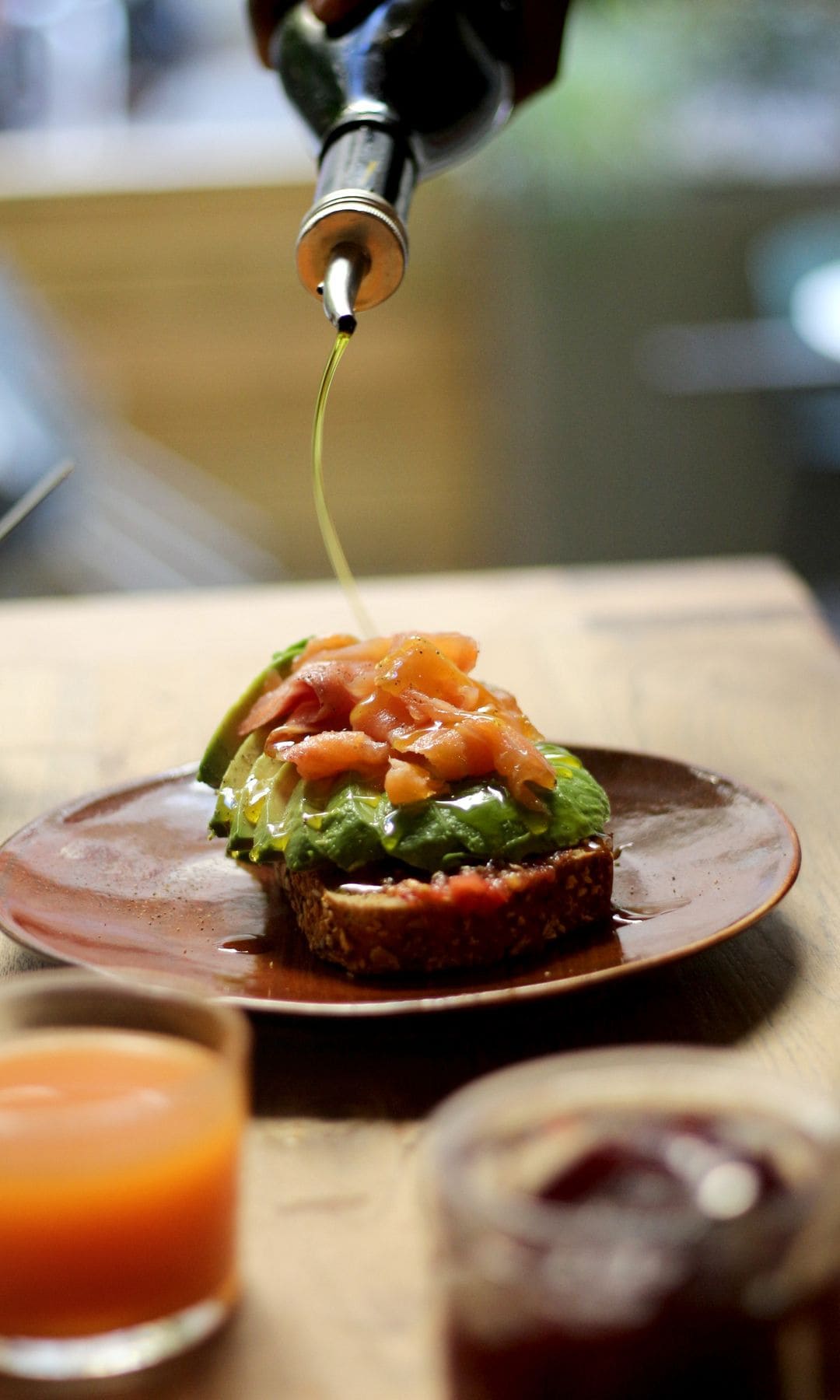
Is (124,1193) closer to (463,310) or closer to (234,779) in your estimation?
(234,779)

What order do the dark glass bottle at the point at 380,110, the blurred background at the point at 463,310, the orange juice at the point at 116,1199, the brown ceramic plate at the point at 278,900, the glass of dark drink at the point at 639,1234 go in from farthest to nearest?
the blurred background at the point at 463,310 < the dark glass bottle at the point at 380,110 < the brown ceramic plate at the point at 278,900 < the orange juice at the point at 116,1199 < the glass of dark drink at the point at 639,1234

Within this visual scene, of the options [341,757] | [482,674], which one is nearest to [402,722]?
[341,757]

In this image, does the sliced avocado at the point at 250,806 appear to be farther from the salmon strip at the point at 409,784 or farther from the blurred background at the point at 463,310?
the blurred background at the point at 463,310

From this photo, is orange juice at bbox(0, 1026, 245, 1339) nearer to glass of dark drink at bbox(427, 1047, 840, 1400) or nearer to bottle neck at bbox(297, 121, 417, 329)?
glass of dark drink at bbox(427, 1047, 840, 1400)

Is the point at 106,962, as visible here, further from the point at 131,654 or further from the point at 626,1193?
the point at 131,654

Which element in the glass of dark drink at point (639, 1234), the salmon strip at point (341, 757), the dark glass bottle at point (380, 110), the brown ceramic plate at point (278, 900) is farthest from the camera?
the dark glass bottle at point (380, 110)

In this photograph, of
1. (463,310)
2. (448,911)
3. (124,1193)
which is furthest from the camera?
(463,310)

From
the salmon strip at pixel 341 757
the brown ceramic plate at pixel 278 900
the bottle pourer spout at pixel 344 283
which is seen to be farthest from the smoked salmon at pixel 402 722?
the bottle pourer spout at pixel 344 283

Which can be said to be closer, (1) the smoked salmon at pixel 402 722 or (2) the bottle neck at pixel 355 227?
(1) the smoked salmon at pixel 402 722

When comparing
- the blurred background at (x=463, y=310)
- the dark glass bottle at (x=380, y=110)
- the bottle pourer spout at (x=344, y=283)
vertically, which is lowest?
the blurred background at (x=463, y=310)
